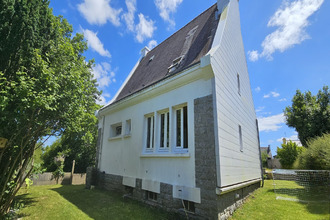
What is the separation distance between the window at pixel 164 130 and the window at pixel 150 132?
558 mm

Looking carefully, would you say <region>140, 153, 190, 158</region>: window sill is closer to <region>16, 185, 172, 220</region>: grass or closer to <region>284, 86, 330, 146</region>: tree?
<region>16, 185, 172, 220</region>: grass

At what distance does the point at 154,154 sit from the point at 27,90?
453 cm

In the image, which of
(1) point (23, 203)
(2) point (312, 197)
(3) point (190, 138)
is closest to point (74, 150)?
(1) point (23, 203)

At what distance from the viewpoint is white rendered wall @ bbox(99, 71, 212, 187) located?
5.50 meters

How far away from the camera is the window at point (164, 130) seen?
6488mm

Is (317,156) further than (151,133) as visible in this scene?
Yes

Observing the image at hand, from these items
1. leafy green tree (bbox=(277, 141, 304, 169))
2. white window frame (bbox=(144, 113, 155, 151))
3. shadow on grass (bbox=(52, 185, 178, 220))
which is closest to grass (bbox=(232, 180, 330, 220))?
shadow on grass (bbox=(52, 185, 178, 220))

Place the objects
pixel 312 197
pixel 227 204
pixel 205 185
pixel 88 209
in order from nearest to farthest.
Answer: pixel 205 185 → pixel 227 204 → pixel 88 209 → pixel 312 197

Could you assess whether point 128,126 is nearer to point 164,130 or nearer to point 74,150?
point 164,130

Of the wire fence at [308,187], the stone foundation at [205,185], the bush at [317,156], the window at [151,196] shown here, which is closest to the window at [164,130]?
the stone foundation at [205,185]

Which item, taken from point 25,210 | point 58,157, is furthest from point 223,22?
point 58,157

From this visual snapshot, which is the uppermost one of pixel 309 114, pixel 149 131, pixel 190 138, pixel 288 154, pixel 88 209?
pixel 309 114

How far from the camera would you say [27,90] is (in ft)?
14.3

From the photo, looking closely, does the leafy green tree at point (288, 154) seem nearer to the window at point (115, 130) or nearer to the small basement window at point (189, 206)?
the small basement window at point (189, 206)
